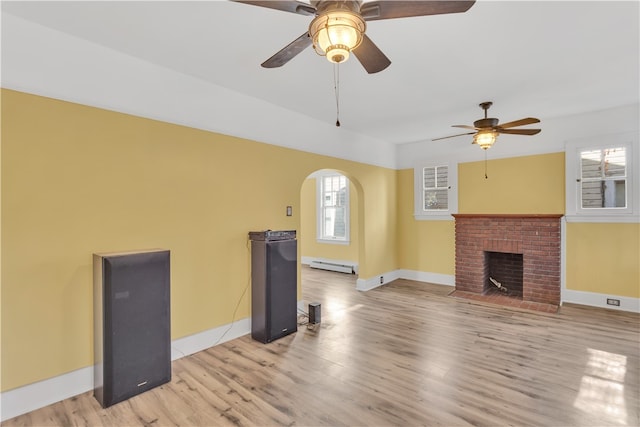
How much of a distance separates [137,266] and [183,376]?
111 cm

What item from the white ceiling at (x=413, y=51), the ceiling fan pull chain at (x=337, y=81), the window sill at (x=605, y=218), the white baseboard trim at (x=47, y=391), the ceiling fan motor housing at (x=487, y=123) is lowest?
the white baseboard trim at (x=47, y=391)

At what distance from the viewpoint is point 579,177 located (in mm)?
4629

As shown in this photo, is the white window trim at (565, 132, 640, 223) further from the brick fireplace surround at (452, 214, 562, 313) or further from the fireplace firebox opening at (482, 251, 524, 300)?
the fireplace firebox opening at (482, 251, 524, 300)

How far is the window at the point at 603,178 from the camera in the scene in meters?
4.37

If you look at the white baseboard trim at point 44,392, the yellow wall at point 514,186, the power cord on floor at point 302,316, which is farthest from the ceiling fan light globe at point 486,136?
the white baseboard trim at point 44,392

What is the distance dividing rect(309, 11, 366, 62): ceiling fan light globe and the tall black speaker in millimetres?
2326

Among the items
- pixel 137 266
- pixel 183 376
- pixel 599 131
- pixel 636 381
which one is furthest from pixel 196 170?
pixel 599 131

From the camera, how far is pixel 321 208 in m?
7.92

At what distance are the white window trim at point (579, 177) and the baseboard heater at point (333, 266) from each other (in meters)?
4.15

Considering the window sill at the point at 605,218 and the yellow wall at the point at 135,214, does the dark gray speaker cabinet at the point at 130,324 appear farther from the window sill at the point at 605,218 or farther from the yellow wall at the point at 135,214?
the window sill at the point at 605,218

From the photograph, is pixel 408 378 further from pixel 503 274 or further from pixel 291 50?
pixel 503 274

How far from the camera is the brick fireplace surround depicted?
4.70m

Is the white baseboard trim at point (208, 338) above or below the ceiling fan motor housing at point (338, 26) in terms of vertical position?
below

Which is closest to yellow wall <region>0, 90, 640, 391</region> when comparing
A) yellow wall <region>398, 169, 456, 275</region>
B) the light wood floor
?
the light wood floor
